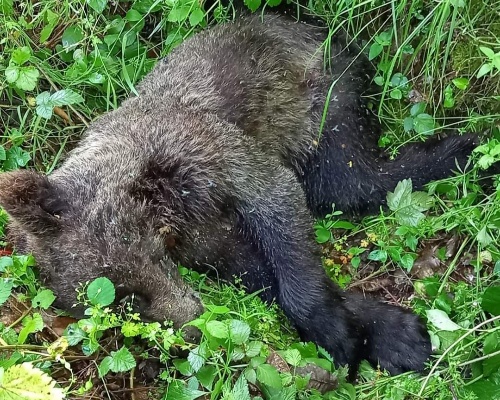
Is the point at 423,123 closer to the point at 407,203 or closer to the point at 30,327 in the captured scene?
the point at 407,203

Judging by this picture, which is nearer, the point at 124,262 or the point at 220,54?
the point at 124,262

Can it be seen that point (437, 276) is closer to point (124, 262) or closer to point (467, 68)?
point (467, 68)

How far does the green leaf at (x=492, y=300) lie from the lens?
11.1ft

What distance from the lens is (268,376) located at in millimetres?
3145

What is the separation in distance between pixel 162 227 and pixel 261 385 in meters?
1.11

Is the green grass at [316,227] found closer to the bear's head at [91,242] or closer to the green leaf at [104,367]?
the green leaf at [104,367]


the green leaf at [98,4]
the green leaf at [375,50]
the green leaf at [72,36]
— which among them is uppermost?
the green leaf at [98,4]

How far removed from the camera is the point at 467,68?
4.38 metres

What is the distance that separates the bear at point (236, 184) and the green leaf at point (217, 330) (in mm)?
442

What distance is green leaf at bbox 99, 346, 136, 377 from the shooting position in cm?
328

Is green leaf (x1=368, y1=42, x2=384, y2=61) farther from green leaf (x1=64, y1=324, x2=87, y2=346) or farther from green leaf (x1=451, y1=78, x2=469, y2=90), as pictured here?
green leaf (x1=64, y1=324, x2=87, y2=346)

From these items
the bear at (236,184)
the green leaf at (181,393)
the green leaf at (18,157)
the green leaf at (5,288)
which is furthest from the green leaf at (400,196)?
the green leaf at (18,157)

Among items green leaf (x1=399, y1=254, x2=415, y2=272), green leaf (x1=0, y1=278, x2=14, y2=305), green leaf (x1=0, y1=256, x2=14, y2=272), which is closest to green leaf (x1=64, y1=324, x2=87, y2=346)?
green leaf (x1=0, y1=278, x2=14, y2=305)

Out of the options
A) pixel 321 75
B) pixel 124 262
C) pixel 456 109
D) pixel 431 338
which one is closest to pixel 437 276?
pixel 431 338
